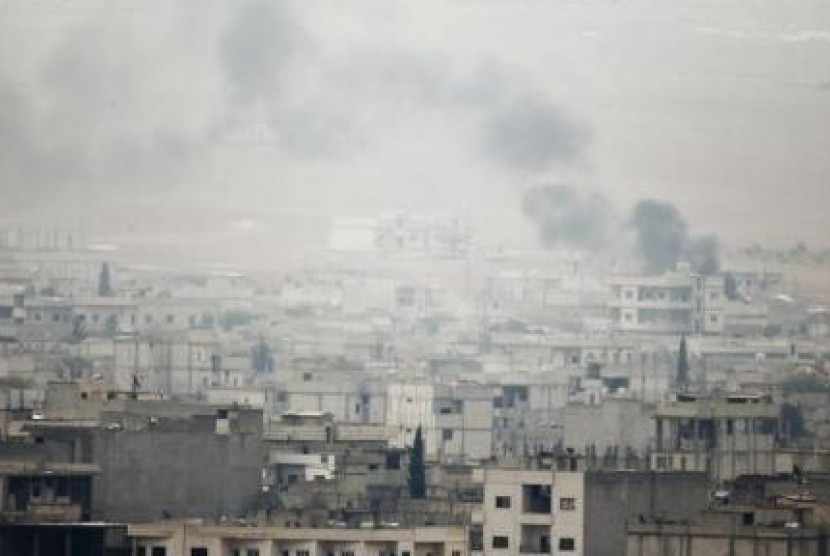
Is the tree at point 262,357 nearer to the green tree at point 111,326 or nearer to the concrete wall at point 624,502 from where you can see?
the green tree at point 111,326

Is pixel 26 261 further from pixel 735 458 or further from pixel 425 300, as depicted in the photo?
pixel 735 458

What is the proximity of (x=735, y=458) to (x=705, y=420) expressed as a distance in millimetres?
905

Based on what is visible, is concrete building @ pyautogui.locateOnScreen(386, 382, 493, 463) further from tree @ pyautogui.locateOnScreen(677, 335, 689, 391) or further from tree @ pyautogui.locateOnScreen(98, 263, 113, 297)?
tree @ pyautogui.locateOnScreen(98, 263, 113, 297)

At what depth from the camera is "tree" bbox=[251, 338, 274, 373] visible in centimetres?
9862

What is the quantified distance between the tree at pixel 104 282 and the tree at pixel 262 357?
286 inches

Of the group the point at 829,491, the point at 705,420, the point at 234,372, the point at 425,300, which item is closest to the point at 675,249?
the point at 425,300

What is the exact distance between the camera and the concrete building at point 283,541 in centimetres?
5103

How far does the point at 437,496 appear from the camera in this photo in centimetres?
Answer: 6181

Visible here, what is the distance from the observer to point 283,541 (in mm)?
51281

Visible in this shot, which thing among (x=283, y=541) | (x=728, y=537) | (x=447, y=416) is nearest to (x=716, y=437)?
(x=283, y=541)

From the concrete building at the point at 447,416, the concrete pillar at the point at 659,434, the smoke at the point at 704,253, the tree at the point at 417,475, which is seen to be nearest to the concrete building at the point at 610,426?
the concrete pillar at the point at 659,434

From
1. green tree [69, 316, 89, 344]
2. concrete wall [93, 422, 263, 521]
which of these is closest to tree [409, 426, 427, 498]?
concrete wall [93, 422, 263, 521]

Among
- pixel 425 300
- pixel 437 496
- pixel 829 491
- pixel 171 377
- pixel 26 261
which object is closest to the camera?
pixel 829 491

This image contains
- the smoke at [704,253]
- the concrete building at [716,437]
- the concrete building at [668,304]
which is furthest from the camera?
the smoke at [704,253]
